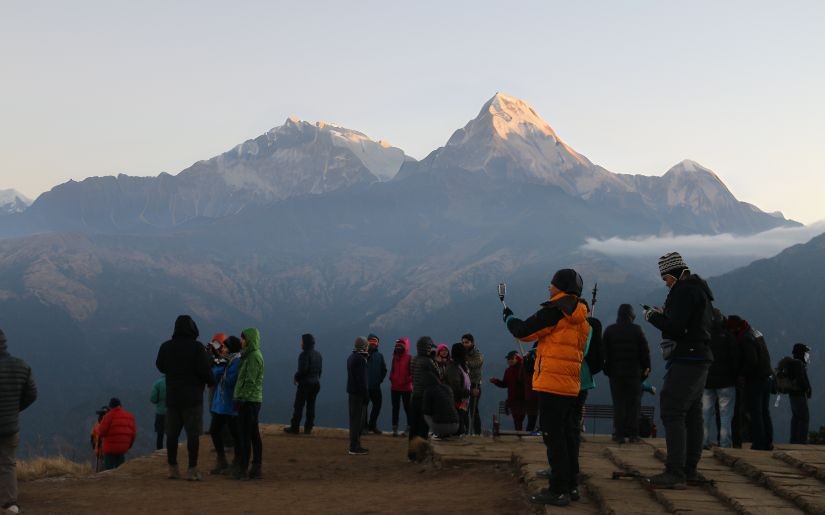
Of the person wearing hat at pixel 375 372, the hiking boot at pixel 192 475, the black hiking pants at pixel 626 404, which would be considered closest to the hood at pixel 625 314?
the black hiking pants at pixel 626 404

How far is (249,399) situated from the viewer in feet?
45.2

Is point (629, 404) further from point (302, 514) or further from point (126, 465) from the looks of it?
point (126, 465)

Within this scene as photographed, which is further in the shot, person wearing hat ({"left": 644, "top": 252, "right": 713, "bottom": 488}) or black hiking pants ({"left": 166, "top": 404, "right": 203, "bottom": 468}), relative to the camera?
black hiking pants ({"left": 166, "top": 404, "right": 203, "bottom": 468})

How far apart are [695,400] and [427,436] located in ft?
24.1

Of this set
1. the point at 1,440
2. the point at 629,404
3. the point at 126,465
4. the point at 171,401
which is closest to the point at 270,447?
the point at 126,465

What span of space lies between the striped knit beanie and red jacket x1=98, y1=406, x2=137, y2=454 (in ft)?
34.7

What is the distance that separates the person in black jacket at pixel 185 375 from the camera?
13297 millimetres

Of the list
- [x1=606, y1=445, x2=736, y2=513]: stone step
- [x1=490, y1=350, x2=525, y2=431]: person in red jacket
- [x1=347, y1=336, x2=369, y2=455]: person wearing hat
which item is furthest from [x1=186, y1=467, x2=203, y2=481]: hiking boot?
[x1=490, y1=350, x2=525, y2=431]: person in red jacket

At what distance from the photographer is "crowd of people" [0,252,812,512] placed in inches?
367

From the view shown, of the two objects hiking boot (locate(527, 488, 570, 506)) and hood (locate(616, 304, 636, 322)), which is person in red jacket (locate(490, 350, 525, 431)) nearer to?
hood (locate(616, 304, 636, 322))

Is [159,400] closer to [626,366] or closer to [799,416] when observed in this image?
[626,366]

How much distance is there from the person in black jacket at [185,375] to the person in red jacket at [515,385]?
6843 millimetres

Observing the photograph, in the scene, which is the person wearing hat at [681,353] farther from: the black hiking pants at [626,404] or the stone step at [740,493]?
the black hiking pants at [626,404]

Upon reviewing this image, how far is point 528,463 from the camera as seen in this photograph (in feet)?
40.3
